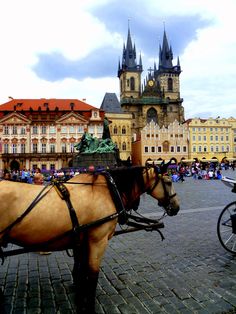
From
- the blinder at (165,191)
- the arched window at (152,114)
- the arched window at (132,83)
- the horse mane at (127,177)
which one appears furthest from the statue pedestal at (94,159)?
the arched window at (132,83)

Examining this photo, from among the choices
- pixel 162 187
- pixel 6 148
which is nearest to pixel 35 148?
pixel 6 148

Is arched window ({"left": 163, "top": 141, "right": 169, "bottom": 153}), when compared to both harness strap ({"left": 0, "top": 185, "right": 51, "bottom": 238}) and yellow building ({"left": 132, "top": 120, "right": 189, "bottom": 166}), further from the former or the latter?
harness strap ({"left": 0, "top": 185, "right": 51, "bottom": 238})

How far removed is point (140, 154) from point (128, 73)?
103ft

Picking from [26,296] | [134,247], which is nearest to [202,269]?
[134,247]

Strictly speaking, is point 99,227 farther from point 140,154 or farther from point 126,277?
point 140,154

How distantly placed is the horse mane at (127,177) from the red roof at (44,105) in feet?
192

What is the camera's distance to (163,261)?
16.4 ft

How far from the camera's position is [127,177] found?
386 cm

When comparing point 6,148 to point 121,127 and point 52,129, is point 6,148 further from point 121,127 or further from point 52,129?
point 121,127

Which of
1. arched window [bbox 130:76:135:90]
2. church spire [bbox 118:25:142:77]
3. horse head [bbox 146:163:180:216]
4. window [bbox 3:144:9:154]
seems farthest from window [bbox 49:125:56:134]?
horse head [bbox 146:163:180:216]

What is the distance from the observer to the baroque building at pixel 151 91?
3418 inches

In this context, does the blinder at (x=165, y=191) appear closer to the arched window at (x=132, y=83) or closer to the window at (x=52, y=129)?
the window at (x=52, y=129)

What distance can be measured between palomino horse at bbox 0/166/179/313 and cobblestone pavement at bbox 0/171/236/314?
0.42 m

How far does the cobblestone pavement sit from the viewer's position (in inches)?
136
